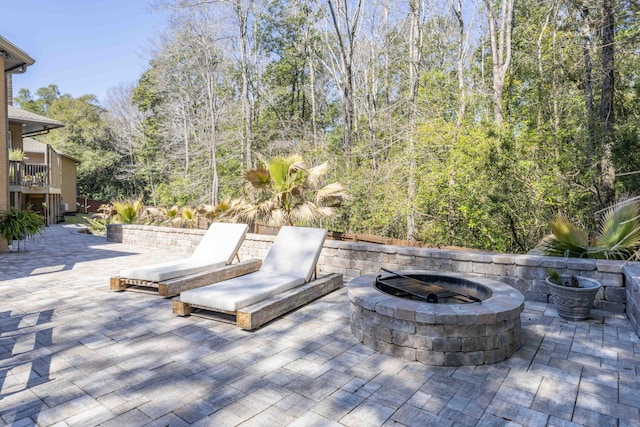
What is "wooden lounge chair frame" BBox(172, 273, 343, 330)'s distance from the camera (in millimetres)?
3893

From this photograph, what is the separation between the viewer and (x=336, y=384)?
2.78m

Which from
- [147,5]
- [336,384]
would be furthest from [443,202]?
[147,5]

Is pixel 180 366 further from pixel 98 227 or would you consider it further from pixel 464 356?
pixel 98 227

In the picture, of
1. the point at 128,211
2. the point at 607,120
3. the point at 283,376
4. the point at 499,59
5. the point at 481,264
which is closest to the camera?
the point at 283,376

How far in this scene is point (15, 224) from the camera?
8914mm

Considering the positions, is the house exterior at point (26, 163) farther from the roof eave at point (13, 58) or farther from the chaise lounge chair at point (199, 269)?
the chaise lounge chair at point (199, 269)

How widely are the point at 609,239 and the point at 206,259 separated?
594 centimetres

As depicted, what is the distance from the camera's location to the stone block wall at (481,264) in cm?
444

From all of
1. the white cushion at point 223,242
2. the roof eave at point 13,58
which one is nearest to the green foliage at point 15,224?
the roof eave at point 13,58

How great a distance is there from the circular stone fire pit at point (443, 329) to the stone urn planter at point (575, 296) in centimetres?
104

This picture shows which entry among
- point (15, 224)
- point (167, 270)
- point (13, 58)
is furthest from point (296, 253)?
point (13, 58)

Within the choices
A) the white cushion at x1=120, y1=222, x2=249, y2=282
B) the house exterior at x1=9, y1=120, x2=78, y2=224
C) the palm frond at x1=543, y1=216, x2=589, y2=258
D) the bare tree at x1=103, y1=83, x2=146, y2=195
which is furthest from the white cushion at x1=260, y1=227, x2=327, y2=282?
the bare tree at x1=103, y1=83, x2=146, y2=195

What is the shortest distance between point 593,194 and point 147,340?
847 centimetres

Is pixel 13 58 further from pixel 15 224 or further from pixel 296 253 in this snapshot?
pixel 296 253
